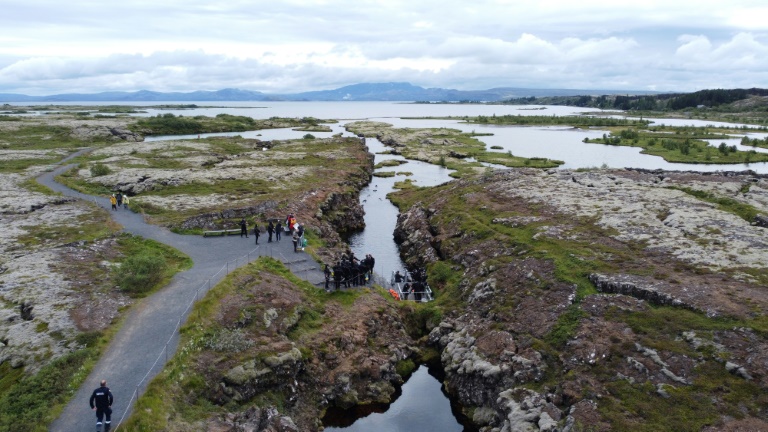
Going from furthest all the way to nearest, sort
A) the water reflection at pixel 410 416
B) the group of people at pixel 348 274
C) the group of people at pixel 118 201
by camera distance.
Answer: the group of people at pixel 118 201
the group of people at pixel 348 274
the water reflection at pixel 410 416

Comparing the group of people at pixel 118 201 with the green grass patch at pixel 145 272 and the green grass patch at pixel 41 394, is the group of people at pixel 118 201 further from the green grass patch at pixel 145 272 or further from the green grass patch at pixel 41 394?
the green grass patch at pixel 41 394

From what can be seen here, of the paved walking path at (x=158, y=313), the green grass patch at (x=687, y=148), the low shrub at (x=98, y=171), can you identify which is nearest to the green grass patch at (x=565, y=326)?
the paved walking path at (x=158, y=313)

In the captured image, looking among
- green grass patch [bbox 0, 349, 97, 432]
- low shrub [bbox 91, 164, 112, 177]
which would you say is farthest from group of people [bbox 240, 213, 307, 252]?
low shrub [bbox 91, 164, 112, 177]

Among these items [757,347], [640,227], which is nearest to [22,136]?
[640,227]

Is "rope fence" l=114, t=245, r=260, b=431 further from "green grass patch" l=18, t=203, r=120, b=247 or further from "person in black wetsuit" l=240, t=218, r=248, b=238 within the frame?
"green grass patch" l=18, t=203, r=120, b=247

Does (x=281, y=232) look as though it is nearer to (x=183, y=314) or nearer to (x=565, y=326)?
(x=183, y=314)

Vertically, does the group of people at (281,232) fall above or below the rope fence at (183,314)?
above
